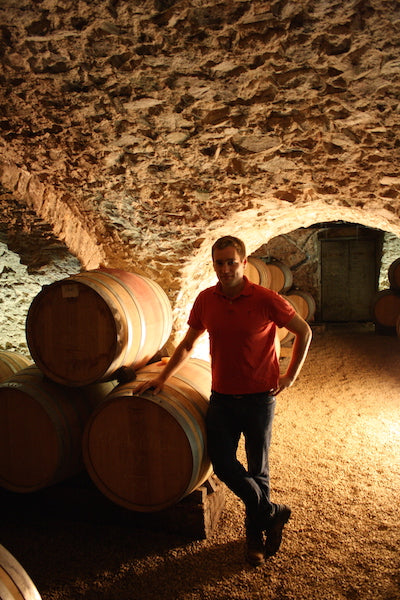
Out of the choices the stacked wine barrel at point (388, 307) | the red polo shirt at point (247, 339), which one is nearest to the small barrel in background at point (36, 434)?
the red polo shirt at point (247, 339)

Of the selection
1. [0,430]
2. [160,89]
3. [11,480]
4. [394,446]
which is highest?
[160,89]

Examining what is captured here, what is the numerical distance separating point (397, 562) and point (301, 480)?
0.90 m

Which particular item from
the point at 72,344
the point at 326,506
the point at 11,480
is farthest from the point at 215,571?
the point at 72,344

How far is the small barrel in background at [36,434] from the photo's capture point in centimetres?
235

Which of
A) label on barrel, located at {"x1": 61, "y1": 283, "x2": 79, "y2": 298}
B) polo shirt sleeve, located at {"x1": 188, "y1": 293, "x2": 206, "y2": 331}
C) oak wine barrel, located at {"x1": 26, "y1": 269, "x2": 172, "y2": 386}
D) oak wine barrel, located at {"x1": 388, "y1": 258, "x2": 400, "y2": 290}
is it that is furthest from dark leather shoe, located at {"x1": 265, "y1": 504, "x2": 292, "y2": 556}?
oak wine barrel, located at {"x1": 388, "y1": 258, "x2": 400, "y2": 290}

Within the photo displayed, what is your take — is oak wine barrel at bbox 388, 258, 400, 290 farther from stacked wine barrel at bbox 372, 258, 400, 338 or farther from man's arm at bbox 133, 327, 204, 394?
man's arm at bbox 133, 327, 204, 394

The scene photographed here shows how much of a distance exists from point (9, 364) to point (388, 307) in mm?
6521

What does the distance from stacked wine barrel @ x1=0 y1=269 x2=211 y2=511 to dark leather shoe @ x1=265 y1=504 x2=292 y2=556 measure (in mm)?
452

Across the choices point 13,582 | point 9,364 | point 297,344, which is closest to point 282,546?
point 297,344

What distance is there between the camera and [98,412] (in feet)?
7.50

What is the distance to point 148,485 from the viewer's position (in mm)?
2240

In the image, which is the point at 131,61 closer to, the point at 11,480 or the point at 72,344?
the point at 72,344

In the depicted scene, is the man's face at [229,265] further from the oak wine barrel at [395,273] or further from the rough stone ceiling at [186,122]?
the oak wine barrel at [395,273]

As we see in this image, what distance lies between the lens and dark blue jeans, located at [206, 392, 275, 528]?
2102 millimetres
